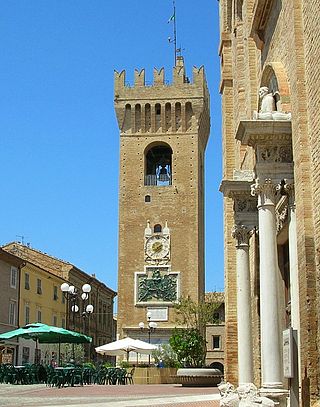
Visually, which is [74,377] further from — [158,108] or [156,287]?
[158,108]

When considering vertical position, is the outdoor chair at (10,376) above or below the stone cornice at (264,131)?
below

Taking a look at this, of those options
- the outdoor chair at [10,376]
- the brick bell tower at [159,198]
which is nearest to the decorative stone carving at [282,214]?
the outdoor chair at [10,376]

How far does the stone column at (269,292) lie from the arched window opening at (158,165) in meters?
47.4

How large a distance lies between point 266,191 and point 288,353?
2.46m

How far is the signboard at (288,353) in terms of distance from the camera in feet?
33.5

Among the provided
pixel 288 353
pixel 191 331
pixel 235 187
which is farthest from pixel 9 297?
pixel 288 353

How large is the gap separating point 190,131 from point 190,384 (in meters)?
32.4

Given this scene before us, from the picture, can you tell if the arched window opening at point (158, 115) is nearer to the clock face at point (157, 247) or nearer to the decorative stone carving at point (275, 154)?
the clock face at point (157, 247)

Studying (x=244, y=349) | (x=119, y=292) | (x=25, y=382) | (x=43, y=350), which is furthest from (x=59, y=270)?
(x=244, y=349)

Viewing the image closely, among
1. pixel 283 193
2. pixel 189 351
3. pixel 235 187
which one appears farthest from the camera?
pixel 189 351

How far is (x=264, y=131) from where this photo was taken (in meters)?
11.2

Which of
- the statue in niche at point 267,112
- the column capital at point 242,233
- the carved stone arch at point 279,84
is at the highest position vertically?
the carved stone arch at point 279,84

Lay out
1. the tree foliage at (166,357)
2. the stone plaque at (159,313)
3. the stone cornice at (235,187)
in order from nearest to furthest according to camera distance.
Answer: the stone cornice at (235,187) → the tree foliage at (166,357) → the stone plaque at (159,313)

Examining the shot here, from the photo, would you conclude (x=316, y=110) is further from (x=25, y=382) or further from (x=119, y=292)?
(x=119, y=292)
